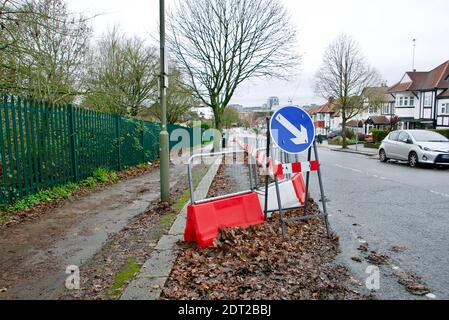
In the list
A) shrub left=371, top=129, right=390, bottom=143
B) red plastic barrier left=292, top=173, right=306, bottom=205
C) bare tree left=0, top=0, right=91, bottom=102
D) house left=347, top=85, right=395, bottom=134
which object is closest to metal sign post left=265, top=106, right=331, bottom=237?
red plastic barrier left=292, top=173, right=306, bottom=205

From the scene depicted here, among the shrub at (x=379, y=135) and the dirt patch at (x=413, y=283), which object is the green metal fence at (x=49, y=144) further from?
the shrub at (x=379, y=135)

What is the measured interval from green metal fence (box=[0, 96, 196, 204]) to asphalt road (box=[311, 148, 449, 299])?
6.22 meters

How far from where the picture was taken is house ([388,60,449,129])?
127 feet

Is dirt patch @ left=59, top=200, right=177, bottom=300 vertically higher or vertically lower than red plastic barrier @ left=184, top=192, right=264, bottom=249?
lower

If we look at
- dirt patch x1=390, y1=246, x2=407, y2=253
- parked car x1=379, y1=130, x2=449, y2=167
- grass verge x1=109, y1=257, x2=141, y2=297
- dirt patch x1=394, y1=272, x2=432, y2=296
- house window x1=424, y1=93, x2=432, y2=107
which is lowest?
grass verge x1=109, y1=257, x2=141, y2=297

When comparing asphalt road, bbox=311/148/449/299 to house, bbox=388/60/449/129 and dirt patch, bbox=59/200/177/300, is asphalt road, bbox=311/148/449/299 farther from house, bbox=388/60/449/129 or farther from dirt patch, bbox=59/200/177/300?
house, bbox=388/60/449/129

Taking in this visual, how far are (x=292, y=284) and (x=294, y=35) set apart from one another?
19.7 metres

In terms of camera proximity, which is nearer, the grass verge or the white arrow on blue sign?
the grass verge

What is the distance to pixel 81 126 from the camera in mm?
9289

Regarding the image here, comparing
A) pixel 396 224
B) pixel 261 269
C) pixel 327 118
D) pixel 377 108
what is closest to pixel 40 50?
pixel 261 269

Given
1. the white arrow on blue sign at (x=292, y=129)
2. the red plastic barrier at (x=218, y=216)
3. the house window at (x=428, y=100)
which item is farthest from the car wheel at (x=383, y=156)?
the house window at (x=428, y=100)

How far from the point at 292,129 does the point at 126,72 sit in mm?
20802

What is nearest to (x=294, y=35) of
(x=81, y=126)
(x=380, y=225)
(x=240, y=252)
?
(x=81, y=126)
